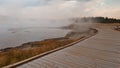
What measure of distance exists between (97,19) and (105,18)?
5484 mm

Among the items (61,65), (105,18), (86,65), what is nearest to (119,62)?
(86,65)

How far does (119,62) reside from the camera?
700cm

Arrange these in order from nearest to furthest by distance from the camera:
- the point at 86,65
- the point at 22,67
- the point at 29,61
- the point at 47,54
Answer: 1. the point at 22,67
2. the point at 86,65
3. the point at 29,61
4. the point at 47,54

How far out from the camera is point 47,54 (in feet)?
27.5

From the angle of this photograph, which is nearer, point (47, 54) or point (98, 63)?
point (98, 63)

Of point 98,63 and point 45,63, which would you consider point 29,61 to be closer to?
point 45,63

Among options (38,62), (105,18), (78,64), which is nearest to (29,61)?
(38,62)

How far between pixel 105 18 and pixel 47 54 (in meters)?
120

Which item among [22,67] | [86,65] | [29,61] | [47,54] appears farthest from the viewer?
[47,54]

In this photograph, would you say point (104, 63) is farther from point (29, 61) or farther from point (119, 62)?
point (29, 61)

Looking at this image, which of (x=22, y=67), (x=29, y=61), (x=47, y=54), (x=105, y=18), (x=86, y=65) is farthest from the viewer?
(x=105, y=18)

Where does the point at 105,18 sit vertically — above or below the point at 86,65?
below

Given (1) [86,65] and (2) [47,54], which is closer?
(1) [86,65]

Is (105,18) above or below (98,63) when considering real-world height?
below
